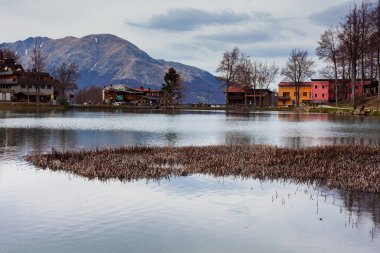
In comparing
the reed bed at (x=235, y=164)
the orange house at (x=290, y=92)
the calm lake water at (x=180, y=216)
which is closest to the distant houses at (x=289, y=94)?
the orange house at (x=290, y=92)

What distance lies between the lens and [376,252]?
11.5 metres

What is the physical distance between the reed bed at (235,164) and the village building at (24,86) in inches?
5071

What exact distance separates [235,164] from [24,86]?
479 ft

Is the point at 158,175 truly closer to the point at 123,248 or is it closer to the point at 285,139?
the point at 123,248

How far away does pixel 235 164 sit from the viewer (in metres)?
24.3

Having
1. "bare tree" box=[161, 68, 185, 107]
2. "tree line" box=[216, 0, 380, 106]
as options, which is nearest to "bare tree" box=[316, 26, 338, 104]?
"tree line" box=[216, 0, 380, 106]

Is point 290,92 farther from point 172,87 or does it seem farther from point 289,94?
point 172,87

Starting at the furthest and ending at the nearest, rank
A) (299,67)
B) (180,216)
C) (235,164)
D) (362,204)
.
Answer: (299,67) → (235,164) → (362,204) → (180,216)

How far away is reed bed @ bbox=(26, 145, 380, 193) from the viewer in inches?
837

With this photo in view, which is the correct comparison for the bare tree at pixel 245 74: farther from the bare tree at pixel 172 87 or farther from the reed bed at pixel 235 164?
the reed bed at pixel 235 164

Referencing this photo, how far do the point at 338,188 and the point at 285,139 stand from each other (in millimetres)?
23452

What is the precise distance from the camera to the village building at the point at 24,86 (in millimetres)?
151750

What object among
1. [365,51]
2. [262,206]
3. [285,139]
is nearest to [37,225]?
[262,206]

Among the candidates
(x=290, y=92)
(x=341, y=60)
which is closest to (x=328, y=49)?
(x=341, y=60)
